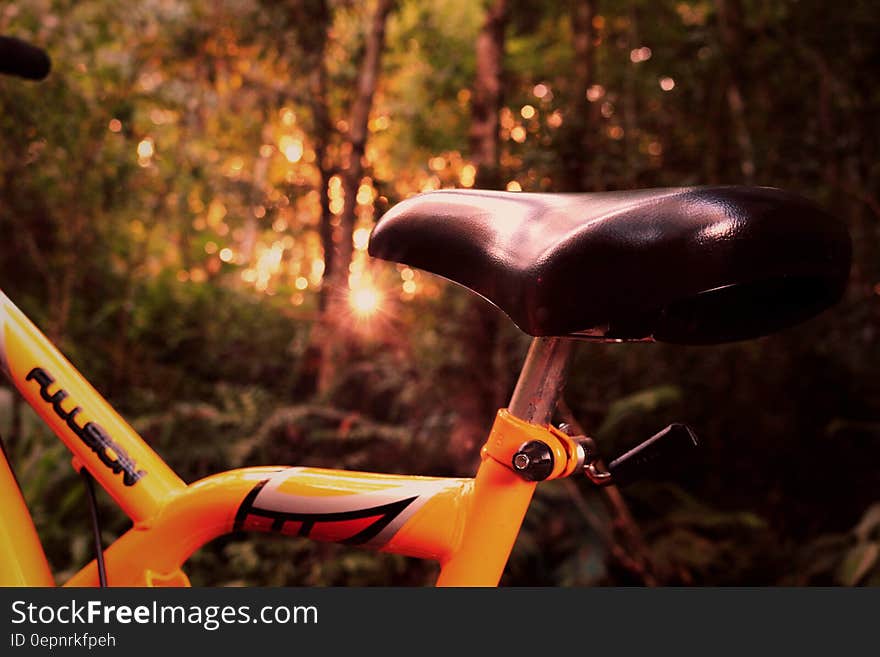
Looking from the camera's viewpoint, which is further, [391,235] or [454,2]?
[454,2]

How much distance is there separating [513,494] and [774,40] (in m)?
4.29

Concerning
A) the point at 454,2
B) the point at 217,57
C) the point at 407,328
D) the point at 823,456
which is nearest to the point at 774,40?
the point at 823,456

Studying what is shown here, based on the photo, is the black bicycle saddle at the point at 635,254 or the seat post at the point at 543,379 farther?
the seat post at the point at 543,379

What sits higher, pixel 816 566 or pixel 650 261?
pixel 650 261

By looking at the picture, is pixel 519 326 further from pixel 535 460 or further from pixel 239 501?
pixel 239 501

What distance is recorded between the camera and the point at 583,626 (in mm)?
889

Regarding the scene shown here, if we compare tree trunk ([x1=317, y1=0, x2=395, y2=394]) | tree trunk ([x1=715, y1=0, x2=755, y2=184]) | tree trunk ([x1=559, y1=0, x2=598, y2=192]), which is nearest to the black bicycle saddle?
tree trunk ([x1=559, y1=0, x2=598, y2=192])

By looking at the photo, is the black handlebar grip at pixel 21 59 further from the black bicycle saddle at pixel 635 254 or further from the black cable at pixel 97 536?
the black bicycle saddle at pixel 635 254

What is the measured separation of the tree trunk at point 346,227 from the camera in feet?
12.5

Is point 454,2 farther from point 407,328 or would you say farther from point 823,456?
point 823,456

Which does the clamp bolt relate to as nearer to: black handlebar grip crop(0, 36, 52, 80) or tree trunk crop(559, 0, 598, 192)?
black handlebar grip crop(0, 36, 52, 80)

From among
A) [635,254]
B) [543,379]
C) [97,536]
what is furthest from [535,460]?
[97,536]

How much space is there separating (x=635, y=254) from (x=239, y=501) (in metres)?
0.64

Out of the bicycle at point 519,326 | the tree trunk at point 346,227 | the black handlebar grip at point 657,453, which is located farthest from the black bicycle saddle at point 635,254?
the tree trunk at point 346,227
